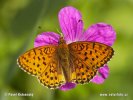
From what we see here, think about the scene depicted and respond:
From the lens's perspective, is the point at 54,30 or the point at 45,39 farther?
the point at 54,30

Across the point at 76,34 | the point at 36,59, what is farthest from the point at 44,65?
the point at 76,34

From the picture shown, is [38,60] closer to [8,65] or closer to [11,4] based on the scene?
[8,65]

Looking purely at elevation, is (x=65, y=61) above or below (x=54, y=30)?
below

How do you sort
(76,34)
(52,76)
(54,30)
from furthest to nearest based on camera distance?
(54,30) → (76,34) → (52,76)

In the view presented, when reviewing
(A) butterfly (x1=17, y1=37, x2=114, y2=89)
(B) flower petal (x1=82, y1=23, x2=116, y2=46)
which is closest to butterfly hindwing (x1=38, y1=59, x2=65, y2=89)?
(A) butterfly (x1=17, y1=37, x2=114, y2=89)

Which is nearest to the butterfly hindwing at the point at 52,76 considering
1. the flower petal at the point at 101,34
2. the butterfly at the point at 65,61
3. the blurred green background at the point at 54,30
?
the butterfly at the point at 65,61

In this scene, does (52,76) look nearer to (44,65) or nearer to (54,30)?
(44,65)
